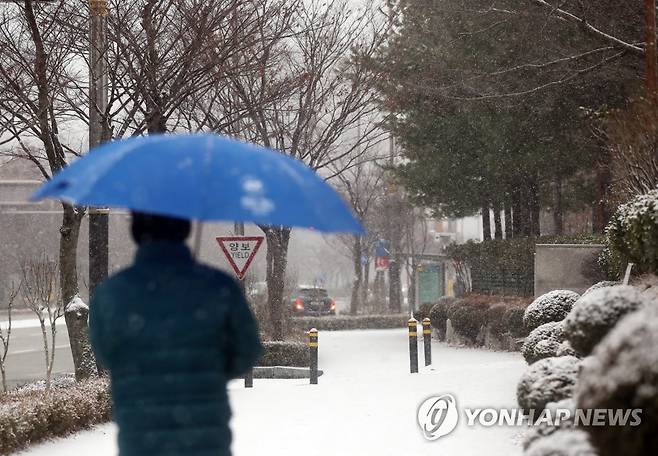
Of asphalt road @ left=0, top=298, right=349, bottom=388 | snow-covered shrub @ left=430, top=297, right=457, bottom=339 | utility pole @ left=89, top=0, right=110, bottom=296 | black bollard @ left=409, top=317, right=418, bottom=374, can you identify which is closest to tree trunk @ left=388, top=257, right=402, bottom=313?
asphalt road @ left=0, top=298, right=349, bottom=388

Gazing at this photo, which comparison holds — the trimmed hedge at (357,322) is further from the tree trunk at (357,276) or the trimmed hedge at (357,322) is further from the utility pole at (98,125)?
the utility pole at (98,125)

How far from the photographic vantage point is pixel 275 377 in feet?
66.2

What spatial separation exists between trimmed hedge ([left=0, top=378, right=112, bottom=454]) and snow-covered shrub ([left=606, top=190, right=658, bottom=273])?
23.6ft

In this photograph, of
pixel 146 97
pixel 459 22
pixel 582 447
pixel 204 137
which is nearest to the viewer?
pixel 204 137

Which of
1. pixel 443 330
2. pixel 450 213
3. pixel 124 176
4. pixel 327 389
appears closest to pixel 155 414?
pixel 124 176

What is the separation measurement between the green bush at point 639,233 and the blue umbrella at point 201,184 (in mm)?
8090

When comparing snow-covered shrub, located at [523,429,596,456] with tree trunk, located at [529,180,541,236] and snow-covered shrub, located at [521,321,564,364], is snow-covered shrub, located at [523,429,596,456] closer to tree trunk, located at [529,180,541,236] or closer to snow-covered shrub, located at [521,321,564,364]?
snow-covered shrub, located at [521,321,564,364]

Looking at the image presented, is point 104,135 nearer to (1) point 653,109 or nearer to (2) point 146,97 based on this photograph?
(2) point 146,97

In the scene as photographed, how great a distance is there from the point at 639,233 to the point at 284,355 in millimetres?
10930

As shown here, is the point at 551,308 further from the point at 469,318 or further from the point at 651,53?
the point at 469,318

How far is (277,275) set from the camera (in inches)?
994

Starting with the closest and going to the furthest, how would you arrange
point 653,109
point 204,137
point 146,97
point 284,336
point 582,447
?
point 204,137
point 582,447
point 653,109
point 146,97
point 284,336

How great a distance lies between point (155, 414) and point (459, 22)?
2184cm

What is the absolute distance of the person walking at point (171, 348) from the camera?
3770mm
